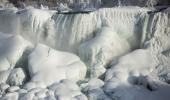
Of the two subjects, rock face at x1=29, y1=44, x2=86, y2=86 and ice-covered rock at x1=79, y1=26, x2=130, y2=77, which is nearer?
rock face at x1=29, y1=44, x2=86, y2=86

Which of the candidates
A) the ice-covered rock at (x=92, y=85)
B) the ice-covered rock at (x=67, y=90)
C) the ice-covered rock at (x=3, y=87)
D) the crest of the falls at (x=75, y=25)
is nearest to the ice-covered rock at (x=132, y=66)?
the ice-covered rock at (x=92, y=85)

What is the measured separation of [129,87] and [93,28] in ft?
5.60

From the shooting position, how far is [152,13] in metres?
8.23

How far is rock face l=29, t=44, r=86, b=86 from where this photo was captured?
24.6 feet

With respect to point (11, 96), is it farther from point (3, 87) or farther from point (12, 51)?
point (12, 51)

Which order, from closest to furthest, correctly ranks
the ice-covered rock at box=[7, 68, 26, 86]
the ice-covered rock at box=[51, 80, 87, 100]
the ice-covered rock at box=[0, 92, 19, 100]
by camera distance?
the ice-covered rock at box=[51, 80, 87, 100] < the ice-covered rock at box=[0, 92, 19, 100] < the ice-covered rock at box=[7, 68, 26, 86]

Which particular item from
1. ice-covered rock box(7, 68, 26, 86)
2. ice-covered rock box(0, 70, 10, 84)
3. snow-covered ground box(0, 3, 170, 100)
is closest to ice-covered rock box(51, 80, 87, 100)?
snow-covered ground box(0, 3, 170, 100)

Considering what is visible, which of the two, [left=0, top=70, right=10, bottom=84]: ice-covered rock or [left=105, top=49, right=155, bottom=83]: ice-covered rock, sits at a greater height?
[left=105, top=49, right=155, bottom=83]: ice-covered rock

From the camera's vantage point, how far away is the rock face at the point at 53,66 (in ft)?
24.6

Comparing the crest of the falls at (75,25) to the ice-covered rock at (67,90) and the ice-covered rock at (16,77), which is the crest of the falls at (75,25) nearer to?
the ice-covered rock at (16,77)

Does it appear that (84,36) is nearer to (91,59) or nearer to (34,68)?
(91,59)

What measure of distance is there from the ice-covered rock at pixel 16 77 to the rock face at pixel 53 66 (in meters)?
0.18

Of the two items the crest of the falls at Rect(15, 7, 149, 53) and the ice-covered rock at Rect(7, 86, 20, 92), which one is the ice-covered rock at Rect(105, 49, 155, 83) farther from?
the ice-covered rock at Rect(7, 86, 20, 92)

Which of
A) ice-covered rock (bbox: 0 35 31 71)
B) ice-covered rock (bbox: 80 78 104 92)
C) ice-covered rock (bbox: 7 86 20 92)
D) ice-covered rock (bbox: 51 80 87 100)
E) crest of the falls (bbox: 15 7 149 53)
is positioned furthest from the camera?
crest of the falls (bbox: 15 7 149 53)
